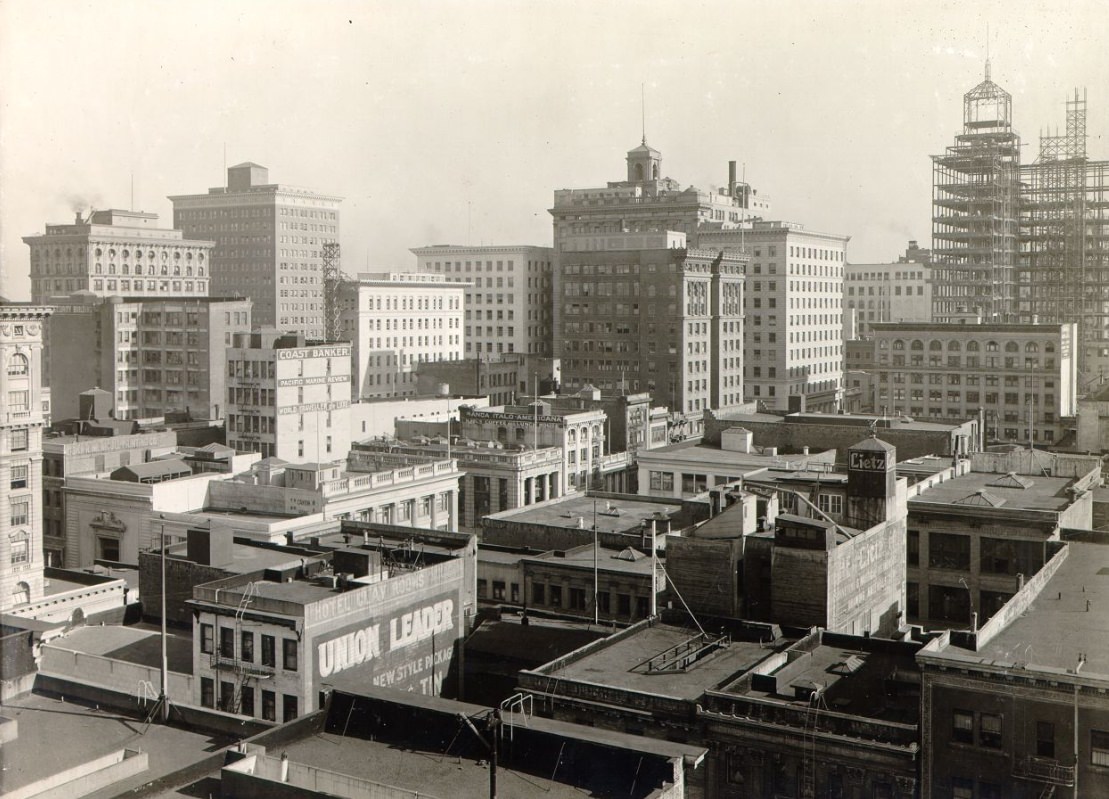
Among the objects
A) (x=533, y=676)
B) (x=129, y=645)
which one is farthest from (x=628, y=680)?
(x=129, y=645)

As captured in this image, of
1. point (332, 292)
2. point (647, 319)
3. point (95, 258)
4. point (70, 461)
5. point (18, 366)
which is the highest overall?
point (95, 258)

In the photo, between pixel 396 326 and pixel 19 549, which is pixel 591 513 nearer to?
pixel 19 549

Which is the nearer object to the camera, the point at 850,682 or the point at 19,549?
the point at 850,682

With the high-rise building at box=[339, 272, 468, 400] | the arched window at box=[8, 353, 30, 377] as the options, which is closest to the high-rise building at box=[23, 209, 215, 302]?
the high-rise building at box=[339, 272, 468, 400]

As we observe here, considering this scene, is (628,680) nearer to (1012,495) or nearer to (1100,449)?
(1012,495)

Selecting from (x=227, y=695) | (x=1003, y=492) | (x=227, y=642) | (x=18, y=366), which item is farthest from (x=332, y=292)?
(x=227, y=695)

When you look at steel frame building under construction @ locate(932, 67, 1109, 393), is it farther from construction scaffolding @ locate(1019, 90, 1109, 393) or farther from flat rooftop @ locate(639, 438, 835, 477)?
flat rooftop @ locate(639, 438, 835, 477)

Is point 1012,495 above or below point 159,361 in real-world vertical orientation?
below
